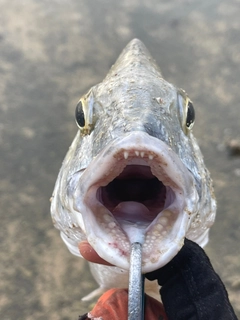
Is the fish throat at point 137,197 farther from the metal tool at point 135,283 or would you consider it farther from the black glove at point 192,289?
the black glove at point 192,289

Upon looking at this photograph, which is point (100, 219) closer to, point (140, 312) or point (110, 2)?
point (140, 312)

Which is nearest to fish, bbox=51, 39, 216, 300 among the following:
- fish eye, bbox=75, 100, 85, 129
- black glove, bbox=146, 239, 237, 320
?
fish eye, bbox=75, 100, 85, 129

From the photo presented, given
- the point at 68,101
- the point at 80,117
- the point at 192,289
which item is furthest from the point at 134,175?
the point at 68,101

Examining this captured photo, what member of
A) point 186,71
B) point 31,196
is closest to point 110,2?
point 186,71

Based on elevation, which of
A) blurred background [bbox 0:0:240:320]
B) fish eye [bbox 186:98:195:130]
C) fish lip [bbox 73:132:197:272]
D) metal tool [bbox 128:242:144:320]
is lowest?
metal tool [bbox 128:242:144:320]

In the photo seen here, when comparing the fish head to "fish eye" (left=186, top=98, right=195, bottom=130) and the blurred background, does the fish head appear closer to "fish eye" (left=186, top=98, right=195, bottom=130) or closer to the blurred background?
"fish eye" (left=186, top=98, right=195, bottom=130)

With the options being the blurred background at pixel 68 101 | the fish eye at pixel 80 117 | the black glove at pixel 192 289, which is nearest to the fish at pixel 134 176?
the fish eye at pixel 80 117

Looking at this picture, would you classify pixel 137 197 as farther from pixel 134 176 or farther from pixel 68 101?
pixel 68 101
